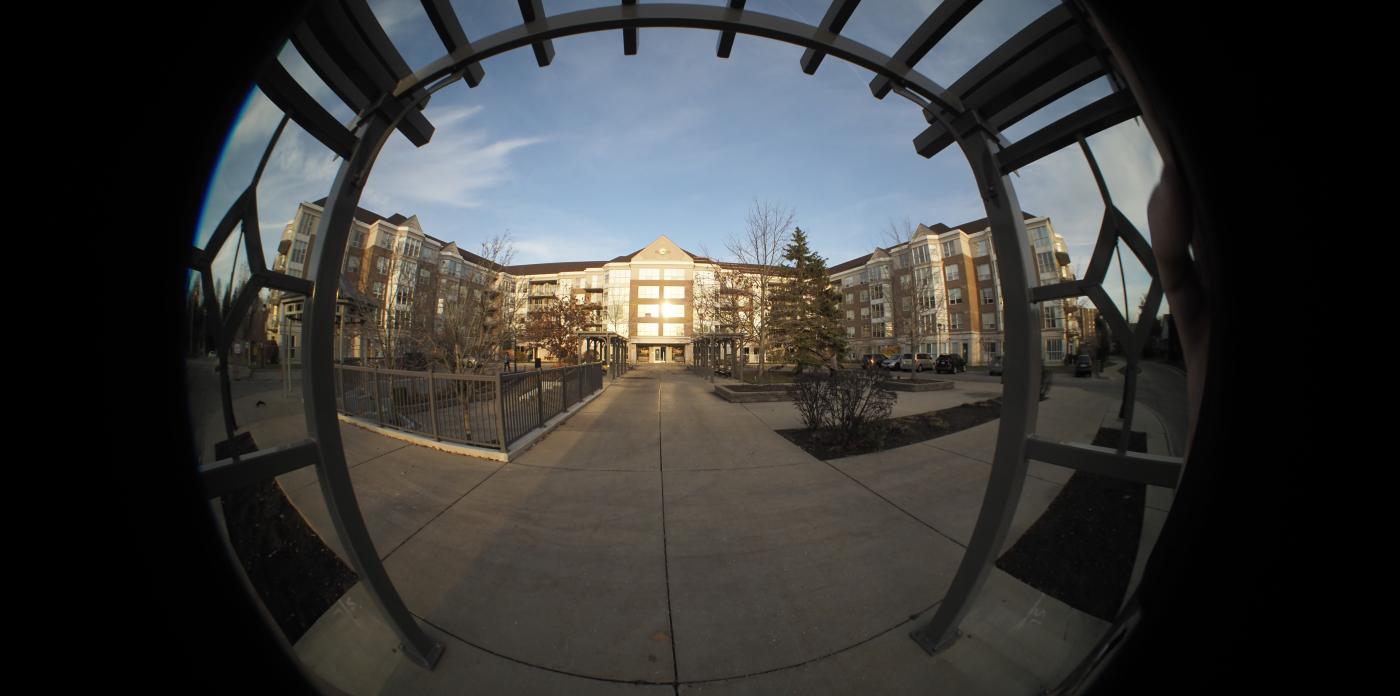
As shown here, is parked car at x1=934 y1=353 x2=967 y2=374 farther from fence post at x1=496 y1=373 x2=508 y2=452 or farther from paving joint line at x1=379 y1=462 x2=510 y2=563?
paving joint line at x1=379 y1=462 x2=510 y2=563

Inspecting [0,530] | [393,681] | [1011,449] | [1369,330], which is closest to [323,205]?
[0,530]

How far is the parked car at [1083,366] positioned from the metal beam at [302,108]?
123 inches

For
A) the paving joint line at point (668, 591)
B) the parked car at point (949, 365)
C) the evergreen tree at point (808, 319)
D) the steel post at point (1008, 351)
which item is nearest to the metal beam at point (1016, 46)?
the steel post at point (1008, 351)

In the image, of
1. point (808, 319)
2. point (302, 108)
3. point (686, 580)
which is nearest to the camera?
point (302, 108)

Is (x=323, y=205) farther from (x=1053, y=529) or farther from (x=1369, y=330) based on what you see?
(x=1053, y=529)

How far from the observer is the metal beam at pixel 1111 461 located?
44.3 inches

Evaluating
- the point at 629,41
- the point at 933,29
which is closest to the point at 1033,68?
the point at 933,29

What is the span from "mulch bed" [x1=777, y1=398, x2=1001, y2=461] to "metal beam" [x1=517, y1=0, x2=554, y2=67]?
4916 mm

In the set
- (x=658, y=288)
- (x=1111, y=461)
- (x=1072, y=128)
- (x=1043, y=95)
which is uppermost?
(x=658, y=288)

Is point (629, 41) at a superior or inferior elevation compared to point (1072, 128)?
superior

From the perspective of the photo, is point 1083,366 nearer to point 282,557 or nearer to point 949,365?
point 282,557

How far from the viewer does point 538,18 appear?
1.60 metres

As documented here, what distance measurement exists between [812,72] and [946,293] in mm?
20564

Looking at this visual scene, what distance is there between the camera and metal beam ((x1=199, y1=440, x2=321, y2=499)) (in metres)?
1.03
